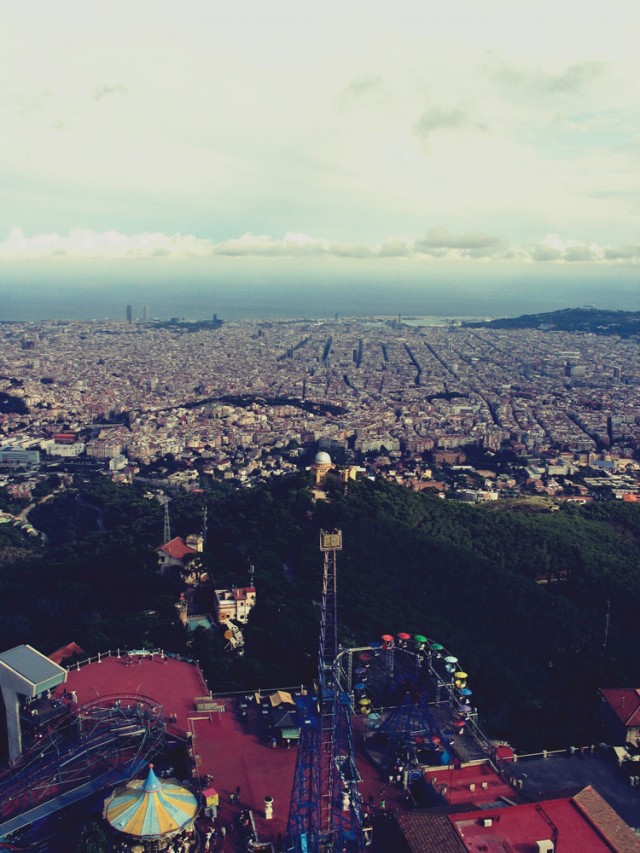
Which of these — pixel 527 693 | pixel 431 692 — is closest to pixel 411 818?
pixel 431 692

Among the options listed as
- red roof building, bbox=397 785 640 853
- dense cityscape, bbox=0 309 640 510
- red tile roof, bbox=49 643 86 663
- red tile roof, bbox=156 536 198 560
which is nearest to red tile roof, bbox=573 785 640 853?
red roof building, bbox=397 785 640 853

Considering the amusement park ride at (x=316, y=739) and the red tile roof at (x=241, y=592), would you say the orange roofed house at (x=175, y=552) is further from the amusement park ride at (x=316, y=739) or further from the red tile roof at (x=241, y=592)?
the amusement park ride at (x=316, y=739)

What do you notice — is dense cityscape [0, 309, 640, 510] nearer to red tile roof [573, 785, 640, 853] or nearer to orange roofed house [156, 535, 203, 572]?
orange roofed house [156, 535, 203, 572]

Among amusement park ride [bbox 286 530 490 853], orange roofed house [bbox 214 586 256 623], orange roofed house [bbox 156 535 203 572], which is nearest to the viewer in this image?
amusement park ride [bbox 286 530 490 853]

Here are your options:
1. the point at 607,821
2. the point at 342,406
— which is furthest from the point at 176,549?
the point at 342,406

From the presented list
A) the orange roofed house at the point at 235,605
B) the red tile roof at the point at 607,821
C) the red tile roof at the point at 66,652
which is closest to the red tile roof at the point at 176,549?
the orange roofed house at the point at 235,605

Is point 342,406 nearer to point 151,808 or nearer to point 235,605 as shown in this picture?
point 235,605
